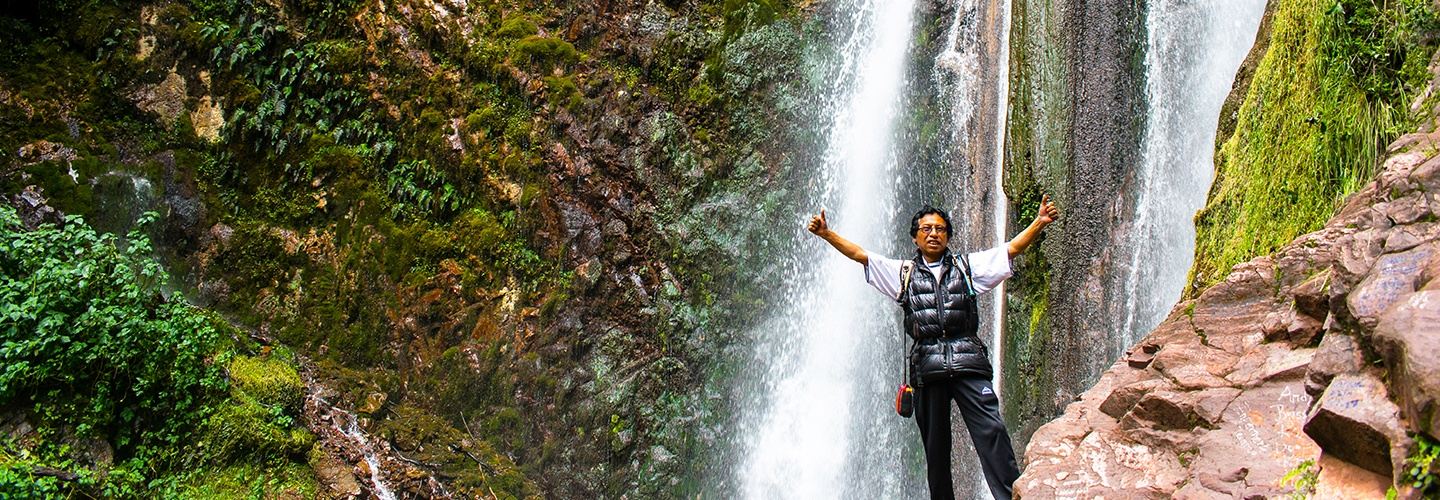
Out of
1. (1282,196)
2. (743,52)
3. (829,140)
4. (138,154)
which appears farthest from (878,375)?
(138,154)

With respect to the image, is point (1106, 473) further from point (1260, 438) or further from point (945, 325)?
point (945, 325)

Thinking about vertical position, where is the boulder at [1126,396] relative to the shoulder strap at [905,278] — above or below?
below

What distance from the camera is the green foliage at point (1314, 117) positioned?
403 centimetres

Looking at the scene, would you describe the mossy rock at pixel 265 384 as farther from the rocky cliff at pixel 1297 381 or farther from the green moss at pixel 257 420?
the rocky cliff at pixel 1297 381

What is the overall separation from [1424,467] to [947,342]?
6.86ft

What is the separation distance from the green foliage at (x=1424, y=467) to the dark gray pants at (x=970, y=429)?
6.18 ft

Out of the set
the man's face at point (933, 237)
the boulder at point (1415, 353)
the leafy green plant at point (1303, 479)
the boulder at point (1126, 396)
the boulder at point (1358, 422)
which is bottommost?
the boulder at point (1126, 396)

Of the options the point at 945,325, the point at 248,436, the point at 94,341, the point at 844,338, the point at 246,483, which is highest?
the point at 945,325

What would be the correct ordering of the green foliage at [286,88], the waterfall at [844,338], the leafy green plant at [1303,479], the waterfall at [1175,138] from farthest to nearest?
the green foliage at [286,88]
the waterfall at [844,338]
the waterfall at [1175,138]
the leafy green plant at [1303,479]

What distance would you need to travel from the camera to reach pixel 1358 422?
7.41 ft

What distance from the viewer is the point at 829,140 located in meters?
10.3

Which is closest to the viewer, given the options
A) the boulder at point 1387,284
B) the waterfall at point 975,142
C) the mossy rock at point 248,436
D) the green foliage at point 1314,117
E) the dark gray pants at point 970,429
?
the boulder at point 1387,284

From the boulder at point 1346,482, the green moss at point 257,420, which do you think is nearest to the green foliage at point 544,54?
the green moss at point 257,420

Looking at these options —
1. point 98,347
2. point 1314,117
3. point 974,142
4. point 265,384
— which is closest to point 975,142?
point 974,142
